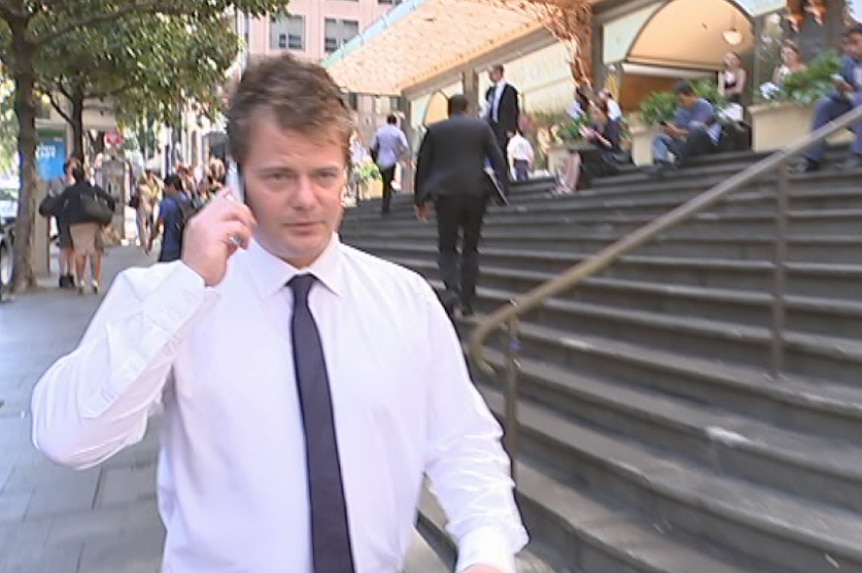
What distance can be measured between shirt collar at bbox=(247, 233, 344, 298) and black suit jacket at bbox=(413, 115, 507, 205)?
5186mm

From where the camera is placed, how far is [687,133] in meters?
9.57

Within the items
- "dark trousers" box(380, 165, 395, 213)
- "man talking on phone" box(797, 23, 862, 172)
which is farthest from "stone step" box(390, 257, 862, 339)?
"dark trousers" box(380, 165, 395, 213)

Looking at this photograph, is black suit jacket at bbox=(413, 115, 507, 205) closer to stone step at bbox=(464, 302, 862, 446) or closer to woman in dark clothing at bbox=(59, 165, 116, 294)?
stone step at bbox=(464, 302, 862, 446)

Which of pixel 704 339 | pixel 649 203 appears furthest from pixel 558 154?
pixel 704 339

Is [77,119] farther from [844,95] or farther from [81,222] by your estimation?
[844,95]

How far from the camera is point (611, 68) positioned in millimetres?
16906

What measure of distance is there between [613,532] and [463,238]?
11.7 ft

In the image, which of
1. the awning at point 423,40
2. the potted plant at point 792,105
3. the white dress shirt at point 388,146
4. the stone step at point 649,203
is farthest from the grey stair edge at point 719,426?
the awning at point 423,40

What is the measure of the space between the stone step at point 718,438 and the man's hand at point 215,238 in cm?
272

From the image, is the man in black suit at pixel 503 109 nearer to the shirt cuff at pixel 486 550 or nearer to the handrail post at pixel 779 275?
the handrail post at pixel 779 275

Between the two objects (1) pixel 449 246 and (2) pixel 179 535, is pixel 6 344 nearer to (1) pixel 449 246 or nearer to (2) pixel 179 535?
(1) pixel 449 246

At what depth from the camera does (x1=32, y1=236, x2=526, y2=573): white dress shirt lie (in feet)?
4.11

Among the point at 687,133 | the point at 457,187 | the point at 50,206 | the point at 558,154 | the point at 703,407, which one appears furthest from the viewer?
the point at 558,154

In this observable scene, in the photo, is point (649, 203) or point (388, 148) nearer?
point (649, 203)
